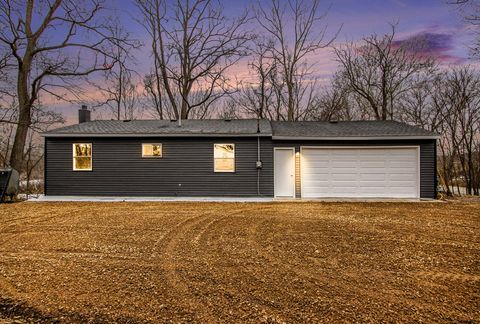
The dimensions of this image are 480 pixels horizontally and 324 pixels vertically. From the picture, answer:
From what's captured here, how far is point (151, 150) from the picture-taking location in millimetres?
12414

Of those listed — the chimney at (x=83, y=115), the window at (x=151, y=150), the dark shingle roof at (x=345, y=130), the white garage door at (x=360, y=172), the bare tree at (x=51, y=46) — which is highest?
the bare tree at (x=51, y=46)

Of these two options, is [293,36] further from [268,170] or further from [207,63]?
[268,170]

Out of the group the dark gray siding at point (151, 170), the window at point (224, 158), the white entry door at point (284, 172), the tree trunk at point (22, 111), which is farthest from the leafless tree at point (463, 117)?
the tree trunk at point (22, 111)

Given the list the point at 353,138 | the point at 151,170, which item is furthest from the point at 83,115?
the point at 353,138

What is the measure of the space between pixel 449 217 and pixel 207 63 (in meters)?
17.9

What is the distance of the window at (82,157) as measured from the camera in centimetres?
1245

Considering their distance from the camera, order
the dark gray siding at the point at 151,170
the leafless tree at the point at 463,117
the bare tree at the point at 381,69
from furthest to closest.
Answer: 1. the bare tree at the point at 381,69
2. the leafless tree at the point at 463,117
3. the dark gray siding at the point at 151,170

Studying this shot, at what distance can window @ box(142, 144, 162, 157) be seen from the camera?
12375 millimetres

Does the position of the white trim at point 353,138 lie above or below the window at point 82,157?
above

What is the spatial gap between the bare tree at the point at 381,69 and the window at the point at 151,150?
587 inches

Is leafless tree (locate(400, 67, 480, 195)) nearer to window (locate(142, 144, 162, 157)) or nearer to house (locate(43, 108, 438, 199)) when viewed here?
house (locate(43, 108, 438, 199))

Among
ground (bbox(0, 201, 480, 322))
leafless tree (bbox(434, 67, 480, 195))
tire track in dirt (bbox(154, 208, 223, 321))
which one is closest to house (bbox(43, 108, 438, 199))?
ground (bbox(0, 201, 480, 322))

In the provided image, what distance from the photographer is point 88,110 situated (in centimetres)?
1504

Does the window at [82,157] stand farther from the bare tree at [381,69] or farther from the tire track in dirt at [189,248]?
the bare tree at [381,69]
